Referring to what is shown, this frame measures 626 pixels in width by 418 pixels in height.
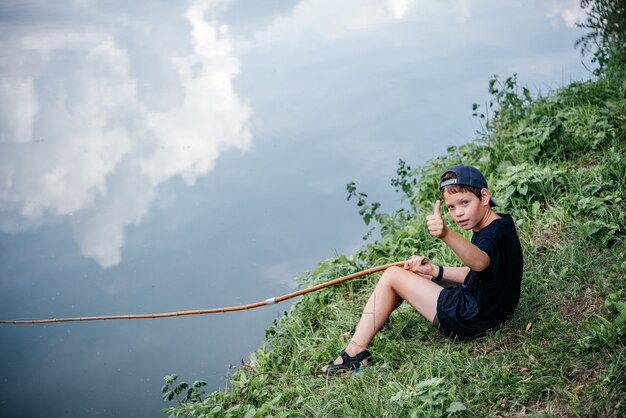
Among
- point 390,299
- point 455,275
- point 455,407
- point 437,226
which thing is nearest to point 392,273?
point 390,299

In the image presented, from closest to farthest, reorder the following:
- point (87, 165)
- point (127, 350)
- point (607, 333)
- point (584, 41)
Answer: point (607, 333) < point (127, 350) < point (87, 165) < point (584, 41)

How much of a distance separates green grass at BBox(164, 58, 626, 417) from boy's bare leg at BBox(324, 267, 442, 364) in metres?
0.11

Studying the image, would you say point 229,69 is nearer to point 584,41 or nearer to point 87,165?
point 87,165

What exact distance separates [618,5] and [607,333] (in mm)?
6208

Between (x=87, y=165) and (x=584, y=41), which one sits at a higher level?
(x=87, y=165)

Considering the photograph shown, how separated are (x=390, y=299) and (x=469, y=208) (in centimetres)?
61

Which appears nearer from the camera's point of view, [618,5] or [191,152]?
[191,152]

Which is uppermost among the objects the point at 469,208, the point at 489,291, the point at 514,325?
the point at 469,208

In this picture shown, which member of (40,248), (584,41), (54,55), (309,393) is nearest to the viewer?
(309,393)

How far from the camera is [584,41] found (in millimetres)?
7391

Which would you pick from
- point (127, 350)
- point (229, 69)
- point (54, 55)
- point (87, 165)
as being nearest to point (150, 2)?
point (54, 55)

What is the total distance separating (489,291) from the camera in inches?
112

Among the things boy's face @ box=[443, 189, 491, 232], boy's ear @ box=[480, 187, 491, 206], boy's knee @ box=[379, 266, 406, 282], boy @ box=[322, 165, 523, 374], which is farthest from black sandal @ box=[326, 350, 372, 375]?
boy's ear @ box=[480, 187, 491, 206]

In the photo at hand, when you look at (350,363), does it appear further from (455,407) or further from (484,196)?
(484,196)
